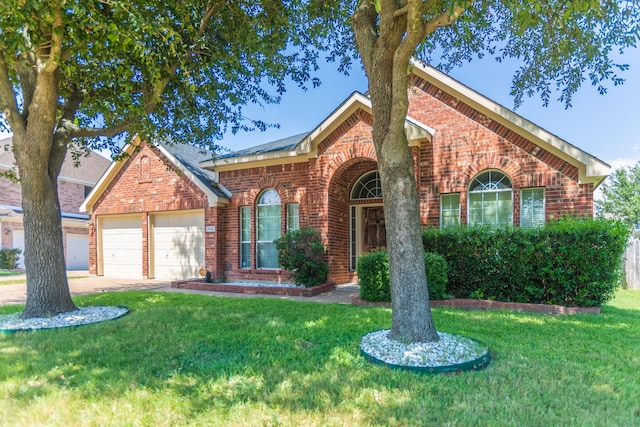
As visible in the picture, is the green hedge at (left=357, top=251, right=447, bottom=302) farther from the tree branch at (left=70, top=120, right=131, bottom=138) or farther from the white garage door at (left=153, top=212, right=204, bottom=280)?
the white garage door at (left=153, top=212, right=204, bottom=280)

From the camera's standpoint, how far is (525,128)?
8.80 m

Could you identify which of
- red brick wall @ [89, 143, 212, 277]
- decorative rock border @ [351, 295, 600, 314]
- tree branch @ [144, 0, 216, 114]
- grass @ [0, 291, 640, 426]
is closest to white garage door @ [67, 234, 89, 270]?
red brick wall @ [89, 143, 212, 277]

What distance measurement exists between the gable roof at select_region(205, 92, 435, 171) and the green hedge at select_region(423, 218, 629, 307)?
297 centimetres

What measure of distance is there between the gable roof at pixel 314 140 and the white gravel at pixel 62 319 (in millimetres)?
4683

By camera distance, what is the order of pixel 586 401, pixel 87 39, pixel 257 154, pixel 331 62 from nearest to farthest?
pixel 586 401
pixel 87 39
pixel 331 62
pixel 257 154

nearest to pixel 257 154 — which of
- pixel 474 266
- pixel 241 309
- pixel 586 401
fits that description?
pixel 241 309

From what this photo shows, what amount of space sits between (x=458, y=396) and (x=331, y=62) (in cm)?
747

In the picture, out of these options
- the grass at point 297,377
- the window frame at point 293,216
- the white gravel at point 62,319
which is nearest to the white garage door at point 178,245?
the window frame at point 293,216

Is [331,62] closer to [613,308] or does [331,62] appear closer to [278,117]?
[278,117]

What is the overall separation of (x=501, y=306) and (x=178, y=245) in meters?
10.7

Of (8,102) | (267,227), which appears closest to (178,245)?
(267,227)

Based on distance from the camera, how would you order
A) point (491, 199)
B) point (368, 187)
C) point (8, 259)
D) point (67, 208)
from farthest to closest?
point (67, 208)
point (8, 259)
point (368, 187)
point (491, 199)

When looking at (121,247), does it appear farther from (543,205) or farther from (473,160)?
(543,205)

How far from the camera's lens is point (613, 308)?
7.40 m
